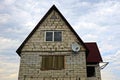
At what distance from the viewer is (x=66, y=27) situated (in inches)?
854

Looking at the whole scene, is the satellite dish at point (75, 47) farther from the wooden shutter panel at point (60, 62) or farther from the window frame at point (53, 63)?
the wooden shutter panel at point (60, 62)

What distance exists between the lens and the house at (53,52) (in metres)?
19.8

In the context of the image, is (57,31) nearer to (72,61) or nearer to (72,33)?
(72,33)

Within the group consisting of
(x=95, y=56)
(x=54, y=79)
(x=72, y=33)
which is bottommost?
(x=54, y=79)

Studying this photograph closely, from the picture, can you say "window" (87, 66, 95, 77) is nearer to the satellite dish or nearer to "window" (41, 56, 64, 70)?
the satellite dish

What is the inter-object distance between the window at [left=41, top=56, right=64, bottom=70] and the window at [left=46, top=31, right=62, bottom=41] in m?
2.14

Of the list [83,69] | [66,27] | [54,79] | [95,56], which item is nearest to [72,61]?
[83,69]

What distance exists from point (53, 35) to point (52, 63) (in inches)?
131

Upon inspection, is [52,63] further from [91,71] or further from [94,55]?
[94,55]

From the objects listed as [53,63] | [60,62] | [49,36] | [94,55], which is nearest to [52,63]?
[53,63]

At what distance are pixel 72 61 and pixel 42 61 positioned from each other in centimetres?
330

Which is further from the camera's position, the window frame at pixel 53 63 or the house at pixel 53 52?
the window frame at pixel 53 63

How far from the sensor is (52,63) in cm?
2020

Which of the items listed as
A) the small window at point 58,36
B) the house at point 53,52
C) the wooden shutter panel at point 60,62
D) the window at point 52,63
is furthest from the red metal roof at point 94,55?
the small window at point 58,36
